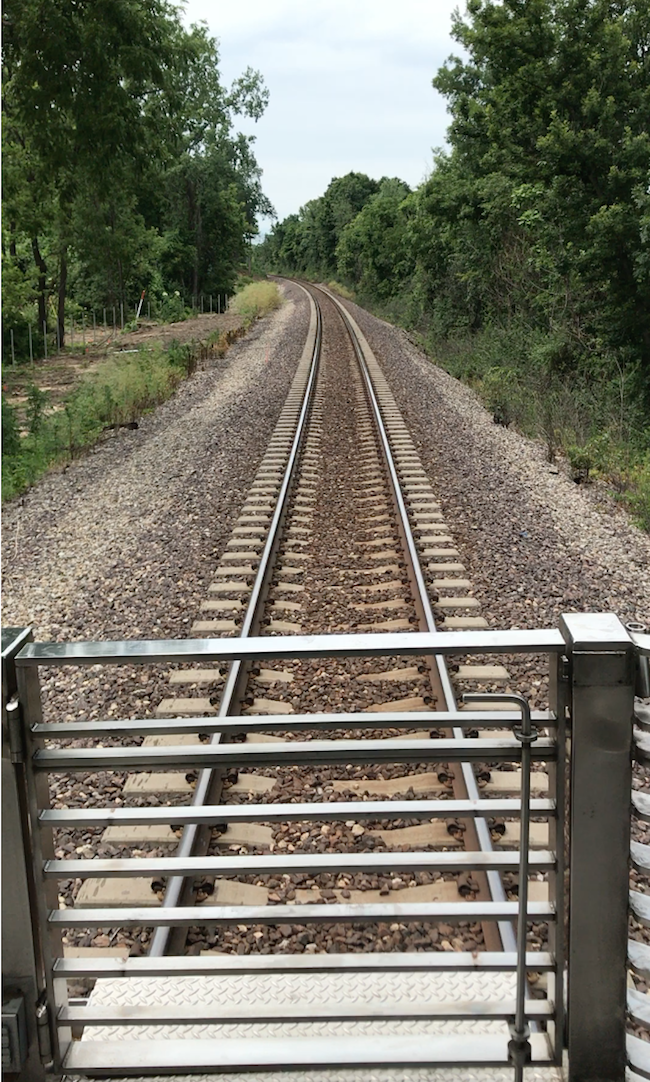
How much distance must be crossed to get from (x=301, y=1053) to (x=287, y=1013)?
0.33ft

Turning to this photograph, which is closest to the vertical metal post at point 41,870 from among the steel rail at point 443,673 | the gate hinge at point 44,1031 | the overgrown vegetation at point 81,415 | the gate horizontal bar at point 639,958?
the gate hinge at point 44,1031

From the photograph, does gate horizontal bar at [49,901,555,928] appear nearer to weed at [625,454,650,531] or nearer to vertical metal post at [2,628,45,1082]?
vertical metal post at [2,628,45,1082]

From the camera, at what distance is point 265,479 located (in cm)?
990

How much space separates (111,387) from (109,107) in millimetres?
6495

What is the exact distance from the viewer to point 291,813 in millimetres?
2217

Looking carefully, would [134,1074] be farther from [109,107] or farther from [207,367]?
A: [207,367]

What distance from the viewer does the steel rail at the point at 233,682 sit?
3.06 m

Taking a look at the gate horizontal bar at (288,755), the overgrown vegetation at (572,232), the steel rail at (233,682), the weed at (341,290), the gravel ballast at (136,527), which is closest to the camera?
the gate horizontal bar at (288,755)

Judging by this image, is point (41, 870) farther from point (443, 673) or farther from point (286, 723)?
point (443, 673)

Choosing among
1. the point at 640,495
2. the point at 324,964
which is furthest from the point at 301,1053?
the point at 640,495

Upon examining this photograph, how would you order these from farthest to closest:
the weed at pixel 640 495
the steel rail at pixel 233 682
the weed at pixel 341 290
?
the weed at pixel 341 290 < the weed at pixel 640 495 < the steel rail at pixel 233 682

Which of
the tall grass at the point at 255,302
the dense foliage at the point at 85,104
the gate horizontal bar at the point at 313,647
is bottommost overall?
the gate horizontal bar at the point at 313,647

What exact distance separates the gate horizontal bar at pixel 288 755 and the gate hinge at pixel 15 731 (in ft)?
0.20

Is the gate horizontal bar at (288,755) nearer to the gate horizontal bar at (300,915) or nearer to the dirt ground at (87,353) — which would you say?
the gate horizontal bar at (300,915)
